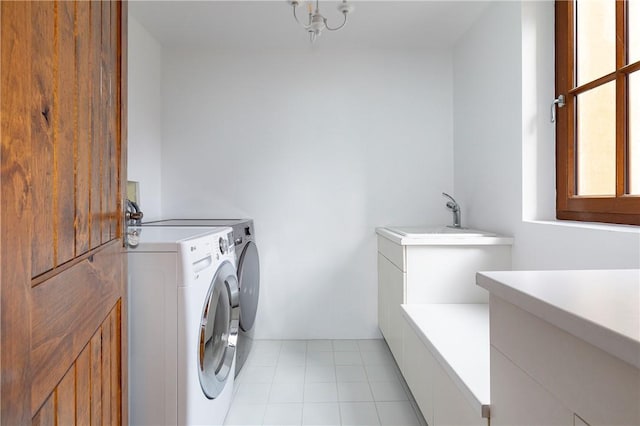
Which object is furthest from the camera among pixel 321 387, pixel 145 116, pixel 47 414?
A: pixel 145 116

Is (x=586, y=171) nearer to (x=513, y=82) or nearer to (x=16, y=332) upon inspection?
(x=513, y=82)

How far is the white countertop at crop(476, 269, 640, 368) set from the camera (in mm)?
413

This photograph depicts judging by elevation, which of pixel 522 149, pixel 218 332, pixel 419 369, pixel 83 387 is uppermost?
pixel 522 149

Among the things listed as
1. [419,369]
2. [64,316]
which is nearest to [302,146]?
[419,369]

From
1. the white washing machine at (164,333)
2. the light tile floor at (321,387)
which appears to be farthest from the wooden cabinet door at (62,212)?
the light tile floor at (321,387)

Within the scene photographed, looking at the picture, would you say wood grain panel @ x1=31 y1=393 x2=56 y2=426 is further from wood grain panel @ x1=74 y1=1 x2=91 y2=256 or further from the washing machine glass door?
the washing machine glass door

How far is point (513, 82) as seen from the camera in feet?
6.56

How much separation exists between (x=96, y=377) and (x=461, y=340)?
126 centimetres

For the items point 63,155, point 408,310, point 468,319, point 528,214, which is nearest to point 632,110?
point 528,214

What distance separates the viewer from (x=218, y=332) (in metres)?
1.79

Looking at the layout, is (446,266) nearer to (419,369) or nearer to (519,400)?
(419,369)

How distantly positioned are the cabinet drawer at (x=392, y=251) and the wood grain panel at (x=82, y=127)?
1.64m

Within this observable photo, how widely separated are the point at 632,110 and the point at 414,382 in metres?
1.48

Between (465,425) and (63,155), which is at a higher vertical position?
(63,155)
